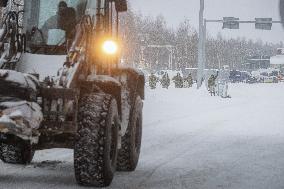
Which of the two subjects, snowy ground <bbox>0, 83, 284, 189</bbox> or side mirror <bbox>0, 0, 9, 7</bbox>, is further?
side mirror <bbox>0, 0, 9, 7</bbox>

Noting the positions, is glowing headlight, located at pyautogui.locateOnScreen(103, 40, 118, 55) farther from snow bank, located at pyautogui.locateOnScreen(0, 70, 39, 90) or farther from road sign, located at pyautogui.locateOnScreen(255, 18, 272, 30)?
road sign, located at pyautogui.locateOnScreen(255, 18, 272, 30)

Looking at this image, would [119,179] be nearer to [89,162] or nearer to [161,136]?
[89,162]

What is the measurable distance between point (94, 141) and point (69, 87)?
540 millimetres

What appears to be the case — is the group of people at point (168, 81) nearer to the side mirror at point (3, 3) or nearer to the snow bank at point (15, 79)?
the side mirror at point (3, 3)

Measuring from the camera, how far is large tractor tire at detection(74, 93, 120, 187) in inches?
207

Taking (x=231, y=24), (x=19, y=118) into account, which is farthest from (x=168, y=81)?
(x=19, y=118)

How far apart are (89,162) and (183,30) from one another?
101m

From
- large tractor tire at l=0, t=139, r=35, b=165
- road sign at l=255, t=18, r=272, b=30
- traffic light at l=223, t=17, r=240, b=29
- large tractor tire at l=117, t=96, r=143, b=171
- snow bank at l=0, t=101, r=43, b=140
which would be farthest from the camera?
road sign at l=255, t=18, r=272, b=30

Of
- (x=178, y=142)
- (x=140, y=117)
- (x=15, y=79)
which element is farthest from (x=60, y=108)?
(x=178, y=142)

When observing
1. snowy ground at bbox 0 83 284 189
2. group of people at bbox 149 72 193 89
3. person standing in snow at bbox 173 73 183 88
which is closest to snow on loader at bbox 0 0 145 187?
snowy ground at bbox 0 83 284 189

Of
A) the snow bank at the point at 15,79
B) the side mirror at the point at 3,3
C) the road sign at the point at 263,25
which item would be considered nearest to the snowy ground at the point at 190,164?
the snow bank at the point at 15,79

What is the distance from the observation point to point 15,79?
192 inches

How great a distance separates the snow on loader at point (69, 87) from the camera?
4.90m

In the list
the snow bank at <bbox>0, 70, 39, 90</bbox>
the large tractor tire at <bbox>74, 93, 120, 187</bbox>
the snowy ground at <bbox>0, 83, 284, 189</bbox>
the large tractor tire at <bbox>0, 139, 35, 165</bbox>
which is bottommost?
the snowy ground at <bbox>0, 83, 284, 189</bbox>
